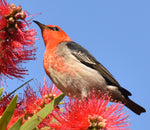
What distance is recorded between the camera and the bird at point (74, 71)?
141 inches

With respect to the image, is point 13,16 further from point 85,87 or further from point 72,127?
point 85,87

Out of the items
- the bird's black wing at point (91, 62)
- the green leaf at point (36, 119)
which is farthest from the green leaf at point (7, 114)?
the bird's black wing at point (91, 62)

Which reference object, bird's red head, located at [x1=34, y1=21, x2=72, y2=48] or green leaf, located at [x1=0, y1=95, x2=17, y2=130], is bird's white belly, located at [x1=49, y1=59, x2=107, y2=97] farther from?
green leaf, located at [x1=0, y1=95, x2=17, y2=130]

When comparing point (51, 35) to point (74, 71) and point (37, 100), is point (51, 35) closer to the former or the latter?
point (74, 71)

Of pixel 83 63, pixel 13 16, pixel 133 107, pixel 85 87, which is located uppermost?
pixel 13 16

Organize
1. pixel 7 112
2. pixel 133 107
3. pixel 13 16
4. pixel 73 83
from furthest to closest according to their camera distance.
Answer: pixel 133 107 → pixel 73 83 → pixel 13 16 → pixel 7 112

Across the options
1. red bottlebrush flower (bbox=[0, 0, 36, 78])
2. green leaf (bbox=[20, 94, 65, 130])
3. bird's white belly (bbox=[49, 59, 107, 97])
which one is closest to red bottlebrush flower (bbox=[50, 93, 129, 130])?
green leaf (bbox=[20, 94, 65, 130])

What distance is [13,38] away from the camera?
2.46 meters

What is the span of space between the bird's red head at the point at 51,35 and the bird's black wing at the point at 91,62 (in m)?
0.20

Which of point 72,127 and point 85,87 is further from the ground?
point 85,87

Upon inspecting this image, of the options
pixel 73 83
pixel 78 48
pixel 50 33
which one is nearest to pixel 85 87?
pixel 73 83

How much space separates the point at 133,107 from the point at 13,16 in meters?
2.32

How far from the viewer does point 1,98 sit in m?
2.48

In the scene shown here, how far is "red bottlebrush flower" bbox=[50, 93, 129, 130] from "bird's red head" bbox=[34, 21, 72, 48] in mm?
1938
